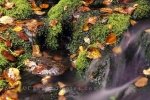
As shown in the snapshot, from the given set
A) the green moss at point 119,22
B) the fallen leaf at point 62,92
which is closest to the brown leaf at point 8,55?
the fallen leaf at point 62,92

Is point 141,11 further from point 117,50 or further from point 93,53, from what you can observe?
point 93,53

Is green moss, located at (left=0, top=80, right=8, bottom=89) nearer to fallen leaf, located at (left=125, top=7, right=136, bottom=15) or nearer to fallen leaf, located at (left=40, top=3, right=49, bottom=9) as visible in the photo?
fallen leaf, located at (left=40, top=3, right=49, bottom=9)

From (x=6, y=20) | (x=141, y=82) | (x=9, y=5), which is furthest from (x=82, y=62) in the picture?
(x=9, y=5)

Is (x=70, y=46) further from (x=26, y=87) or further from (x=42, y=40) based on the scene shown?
(x=26, y=87)

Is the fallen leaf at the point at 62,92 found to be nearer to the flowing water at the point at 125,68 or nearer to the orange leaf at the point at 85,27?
the flowing water at the point at 125,68

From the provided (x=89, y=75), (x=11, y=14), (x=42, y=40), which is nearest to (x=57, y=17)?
(x=42, y=40)

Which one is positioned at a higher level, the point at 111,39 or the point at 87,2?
the point at 87,2
